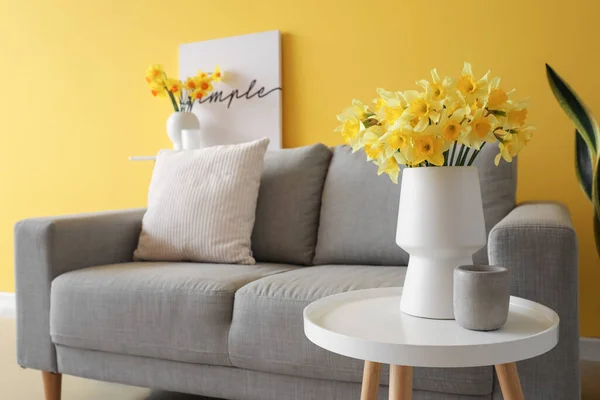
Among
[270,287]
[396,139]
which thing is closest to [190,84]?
[270,287]

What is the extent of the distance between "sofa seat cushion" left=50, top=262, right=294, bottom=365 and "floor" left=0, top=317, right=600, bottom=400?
33cm

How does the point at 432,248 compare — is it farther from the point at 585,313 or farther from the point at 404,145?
the point at 585,313

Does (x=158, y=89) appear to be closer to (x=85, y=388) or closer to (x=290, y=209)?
(x=290, y=209)

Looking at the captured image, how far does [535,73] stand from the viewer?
241 centimetres

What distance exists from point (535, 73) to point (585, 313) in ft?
3.00

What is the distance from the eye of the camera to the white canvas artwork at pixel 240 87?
2848mm

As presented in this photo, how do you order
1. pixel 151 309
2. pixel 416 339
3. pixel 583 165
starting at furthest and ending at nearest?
pixel 583 165 < pixel 151 309 < pixel 416 339

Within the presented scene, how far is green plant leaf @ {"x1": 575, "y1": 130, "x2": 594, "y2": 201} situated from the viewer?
6.82ft

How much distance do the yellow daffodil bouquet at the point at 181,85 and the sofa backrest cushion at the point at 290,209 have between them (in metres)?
0.77

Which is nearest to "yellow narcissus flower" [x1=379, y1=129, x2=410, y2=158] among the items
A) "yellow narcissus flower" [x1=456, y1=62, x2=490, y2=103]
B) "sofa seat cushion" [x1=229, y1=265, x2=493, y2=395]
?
"yellow narcissus flower" [x1=456, y1=62, x2=490, y2=103]

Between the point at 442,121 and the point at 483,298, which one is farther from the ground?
the point at 442,121

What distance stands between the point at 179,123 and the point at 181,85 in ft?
0.59

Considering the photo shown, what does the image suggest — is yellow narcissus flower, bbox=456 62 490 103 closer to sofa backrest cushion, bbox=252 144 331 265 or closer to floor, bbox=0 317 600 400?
sofa backrest cushion, bbox=252 144 331 265

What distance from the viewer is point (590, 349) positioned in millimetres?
2383
